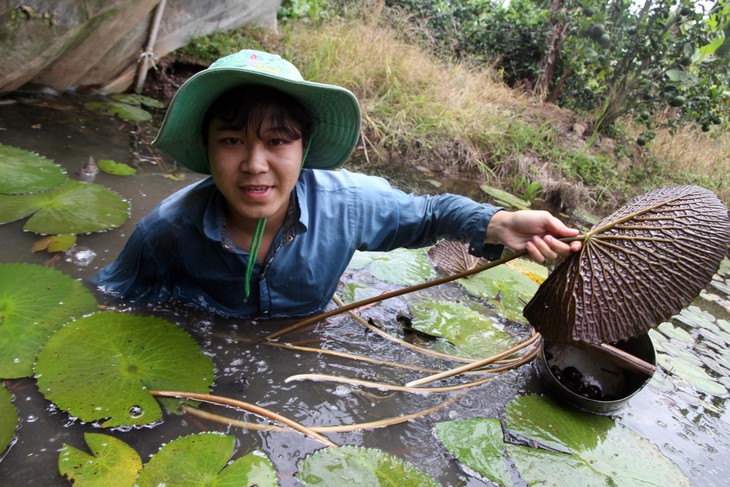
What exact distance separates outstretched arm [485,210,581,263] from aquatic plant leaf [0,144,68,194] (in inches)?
79.7

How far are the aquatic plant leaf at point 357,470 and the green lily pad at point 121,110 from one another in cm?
311

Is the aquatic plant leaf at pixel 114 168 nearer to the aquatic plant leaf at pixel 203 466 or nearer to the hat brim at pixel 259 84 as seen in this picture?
the hat brim at pixel 259 84

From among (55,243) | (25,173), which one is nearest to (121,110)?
(25,173)

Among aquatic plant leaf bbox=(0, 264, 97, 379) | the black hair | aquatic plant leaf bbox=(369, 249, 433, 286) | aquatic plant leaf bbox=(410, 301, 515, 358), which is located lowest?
aquatic plant leaf bbox=(369, 249, 433, 286)

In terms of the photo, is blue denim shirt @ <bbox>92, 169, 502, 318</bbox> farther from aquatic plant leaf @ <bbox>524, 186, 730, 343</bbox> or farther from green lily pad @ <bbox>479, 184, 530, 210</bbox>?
green lily pad @ <bbox>479, 184, 530, 210</bbox>

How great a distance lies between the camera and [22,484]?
105cm

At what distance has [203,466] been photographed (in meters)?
1.12

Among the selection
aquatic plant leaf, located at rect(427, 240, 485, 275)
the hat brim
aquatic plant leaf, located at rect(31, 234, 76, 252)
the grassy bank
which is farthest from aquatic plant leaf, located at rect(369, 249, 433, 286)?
the grassy bank

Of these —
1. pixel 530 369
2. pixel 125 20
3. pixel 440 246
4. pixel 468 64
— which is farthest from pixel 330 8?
pixel 530 369

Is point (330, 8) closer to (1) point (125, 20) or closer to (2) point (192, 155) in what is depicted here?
(1) point (125, 20)

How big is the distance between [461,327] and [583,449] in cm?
69

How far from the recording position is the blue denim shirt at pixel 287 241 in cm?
155

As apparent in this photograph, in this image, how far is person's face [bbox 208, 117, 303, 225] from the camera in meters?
1.32

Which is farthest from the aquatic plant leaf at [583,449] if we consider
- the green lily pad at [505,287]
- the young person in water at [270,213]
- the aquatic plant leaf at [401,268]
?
the aquatic plant leaf at [401,268]
